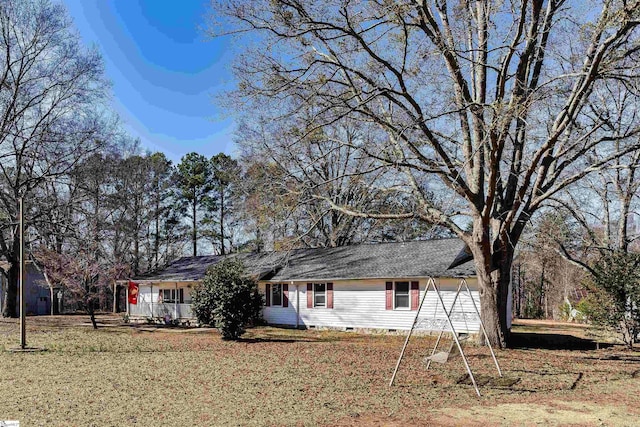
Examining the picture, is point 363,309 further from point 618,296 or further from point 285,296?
point 618,296

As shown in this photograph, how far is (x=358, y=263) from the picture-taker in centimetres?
2328

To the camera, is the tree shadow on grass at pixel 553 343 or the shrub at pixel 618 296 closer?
the shrub at pixel 618 296

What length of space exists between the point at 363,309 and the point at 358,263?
7.53 ft

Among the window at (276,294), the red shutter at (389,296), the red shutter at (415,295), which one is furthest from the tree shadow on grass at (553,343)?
the window at (276,294)

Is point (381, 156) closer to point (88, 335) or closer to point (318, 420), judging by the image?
point (318, 420)

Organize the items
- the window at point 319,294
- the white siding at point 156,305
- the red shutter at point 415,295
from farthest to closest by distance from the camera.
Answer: the white siding at point 156,305 → the window at point 319,294 → the red shutter at point 415,295

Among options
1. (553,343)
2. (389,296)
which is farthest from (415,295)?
(553,343)

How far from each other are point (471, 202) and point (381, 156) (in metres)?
2.99

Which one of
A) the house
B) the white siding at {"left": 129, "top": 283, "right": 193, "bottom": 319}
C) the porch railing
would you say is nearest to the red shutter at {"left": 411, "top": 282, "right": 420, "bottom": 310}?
the house

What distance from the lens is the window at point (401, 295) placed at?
20.8 meters

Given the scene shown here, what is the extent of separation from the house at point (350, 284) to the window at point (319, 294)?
2 cm

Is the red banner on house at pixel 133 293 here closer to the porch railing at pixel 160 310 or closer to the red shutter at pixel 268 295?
the porch railing at pixel 160 310

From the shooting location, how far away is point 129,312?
1126 inches

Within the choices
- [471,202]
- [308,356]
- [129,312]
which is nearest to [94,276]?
[129,312]
